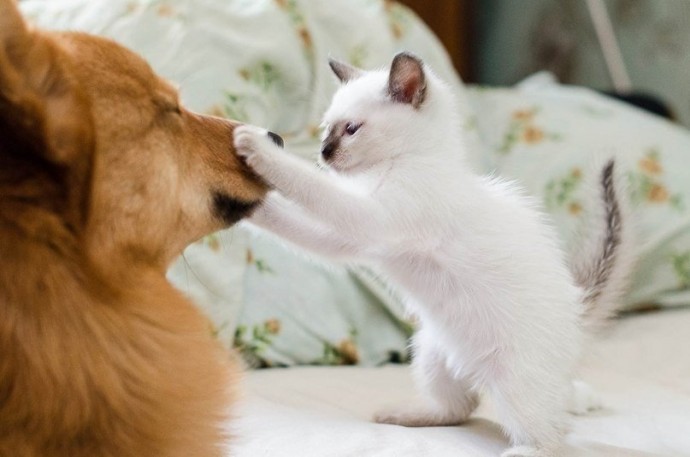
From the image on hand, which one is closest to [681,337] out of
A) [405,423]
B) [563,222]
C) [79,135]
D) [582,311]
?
[563,222]

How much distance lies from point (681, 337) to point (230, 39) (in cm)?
107

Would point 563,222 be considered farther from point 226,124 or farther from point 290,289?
point 226,124

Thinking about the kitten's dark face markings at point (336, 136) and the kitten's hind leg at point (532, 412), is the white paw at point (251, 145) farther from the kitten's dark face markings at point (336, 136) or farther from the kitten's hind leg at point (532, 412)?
the kitten's hind leg at point (532, 412)

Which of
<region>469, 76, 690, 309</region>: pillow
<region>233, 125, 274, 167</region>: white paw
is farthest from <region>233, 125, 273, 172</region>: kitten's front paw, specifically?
<region>469, 76, 690, 309</region>: pillow

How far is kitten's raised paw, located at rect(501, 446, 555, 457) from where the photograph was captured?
3.35 ft

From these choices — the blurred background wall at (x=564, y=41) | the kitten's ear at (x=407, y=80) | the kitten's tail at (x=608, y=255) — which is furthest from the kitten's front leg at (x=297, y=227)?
the blurred background wall at (x=564, y=41)

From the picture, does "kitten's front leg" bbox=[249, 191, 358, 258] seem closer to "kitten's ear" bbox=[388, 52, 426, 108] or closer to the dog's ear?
"kitten's ear" bbox=[388, 52, 426, 108]

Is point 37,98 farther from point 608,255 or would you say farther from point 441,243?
point 608,255

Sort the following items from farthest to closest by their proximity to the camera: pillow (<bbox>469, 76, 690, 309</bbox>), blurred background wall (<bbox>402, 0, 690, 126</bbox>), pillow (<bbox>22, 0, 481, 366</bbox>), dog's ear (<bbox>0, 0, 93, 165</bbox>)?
blurred background wall (<bbox>402, 0, 690, 126</bbox>), pillow (<bbox>469, 76, 690, 309</bbox>), pillow (<bbox>22, 0, 481, 366</bbox>), dog's ear (<bbox>0, 0, 93, 165</bbox>)

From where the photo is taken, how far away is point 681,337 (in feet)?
5.35

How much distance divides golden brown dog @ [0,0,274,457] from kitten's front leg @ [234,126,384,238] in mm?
170

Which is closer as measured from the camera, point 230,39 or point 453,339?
point 453,339

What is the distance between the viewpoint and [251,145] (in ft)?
3.37

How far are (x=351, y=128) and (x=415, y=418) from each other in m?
0.43
